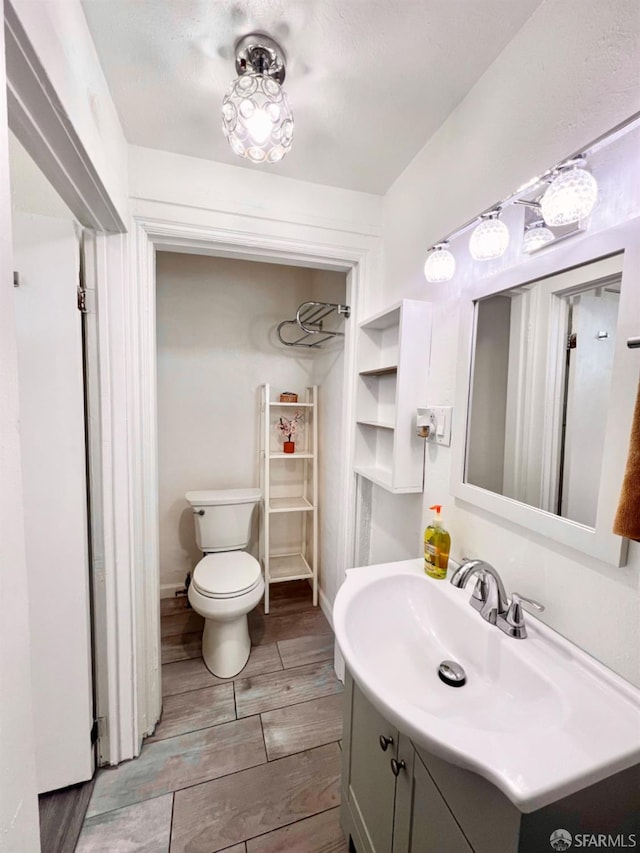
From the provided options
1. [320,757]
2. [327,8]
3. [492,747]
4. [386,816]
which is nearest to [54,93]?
[327,8]

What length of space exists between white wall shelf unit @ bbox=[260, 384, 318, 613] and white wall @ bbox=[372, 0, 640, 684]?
1.24m

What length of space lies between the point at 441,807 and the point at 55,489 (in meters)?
1.32

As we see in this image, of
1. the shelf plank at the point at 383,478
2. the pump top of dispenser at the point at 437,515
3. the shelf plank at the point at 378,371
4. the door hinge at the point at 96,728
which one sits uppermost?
the shelf plank at the point at 378,371

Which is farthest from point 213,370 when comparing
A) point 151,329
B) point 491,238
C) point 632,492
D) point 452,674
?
point 632,492

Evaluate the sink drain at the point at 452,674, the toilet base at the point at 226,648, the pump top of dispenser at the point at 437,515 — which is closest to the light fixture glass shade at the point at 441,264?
the pump top of dispenser at the point at 437,515

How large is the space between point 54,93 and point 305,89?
708 mm

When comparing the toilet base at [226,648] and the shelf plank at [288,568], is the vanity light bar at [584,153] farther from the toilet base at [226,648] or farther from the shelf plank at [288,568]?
the shelf plank at [288,568]

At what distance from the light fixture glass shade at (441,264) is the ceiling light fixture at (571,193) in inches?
13.6

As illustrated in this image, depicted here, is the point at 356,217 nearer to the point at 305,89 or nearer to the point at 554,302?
the point at 305,89

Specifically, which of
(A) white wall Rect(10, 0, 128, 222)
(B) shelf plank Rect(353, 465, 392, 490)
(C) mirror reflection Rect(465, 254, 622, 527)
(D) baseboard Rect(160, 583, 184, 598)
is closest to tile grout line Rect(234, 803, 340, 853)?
(B) shelf plank Rect(353, 465, 392, 490)

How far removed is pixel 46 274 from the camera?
107 centimetres

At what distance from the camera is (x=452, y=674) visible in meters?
0.86

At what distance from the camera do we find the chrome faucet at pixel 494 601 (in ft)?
2.62

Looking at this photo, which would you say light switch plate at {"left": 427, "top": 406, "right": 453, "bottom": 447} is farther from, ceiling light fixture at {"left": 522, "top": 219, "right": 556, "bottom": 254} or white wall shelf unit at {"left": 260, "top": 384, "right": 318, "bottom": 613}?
white wall shelf unit at {"left": 260, "top": 384, "right": 318, "bottom": 613}
